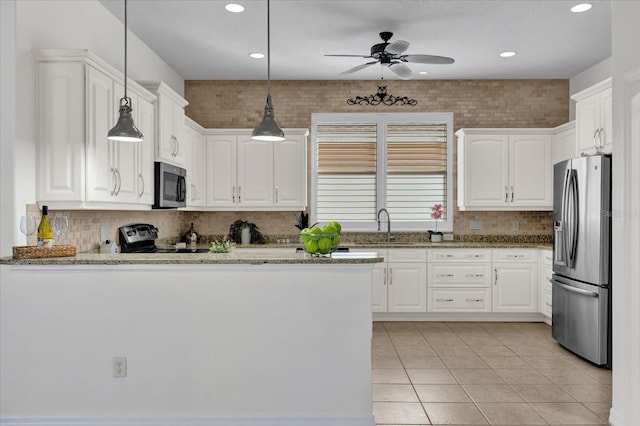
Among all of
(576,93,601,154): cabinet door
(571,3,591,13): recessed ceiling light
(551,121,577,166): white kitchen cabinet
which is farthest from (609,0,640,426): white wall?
(551,121,577,166): white kitchen cabinet

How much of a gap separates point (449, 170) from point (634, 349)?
147 inches

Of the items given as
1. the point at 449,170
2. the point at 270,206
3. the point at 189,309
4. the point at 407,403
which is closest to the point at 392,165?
the point at 449,170

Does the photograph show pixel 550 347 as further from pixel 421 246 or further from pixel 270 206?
pixel 270 206

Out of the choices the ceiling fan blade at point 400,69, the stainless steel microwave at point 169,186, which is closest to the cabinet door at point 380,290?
the ceiling fan blade at point 400,69

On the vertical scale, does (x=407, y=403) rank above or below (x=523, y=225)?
below

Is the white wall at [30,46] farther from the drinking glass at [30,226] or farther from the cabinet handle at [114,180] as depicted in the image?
the cabinet handle at [114,180]

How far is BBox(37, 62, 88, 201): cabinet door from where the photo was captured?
3031 mm

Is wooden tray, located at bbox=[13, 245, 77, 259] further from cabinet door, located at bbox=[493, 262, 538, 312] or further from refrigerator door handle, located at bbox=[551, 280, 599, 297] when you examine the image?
cabinet door, located at bbox=[493, 262, 538, 312]

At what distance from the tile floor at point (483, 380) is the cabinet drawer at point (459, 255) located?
0.82 m

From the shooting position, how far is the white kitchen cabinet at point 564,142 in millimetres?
5434

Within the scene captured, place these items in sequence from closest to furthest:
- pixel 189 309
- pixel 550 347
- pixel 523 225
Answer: pixel 189 309, pixel 550 347, pixel 523 225

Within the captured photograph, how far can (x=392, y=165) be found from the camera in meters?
6.30

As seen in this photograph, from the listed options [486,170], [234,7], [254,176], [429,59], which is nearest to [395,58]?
[429,59]

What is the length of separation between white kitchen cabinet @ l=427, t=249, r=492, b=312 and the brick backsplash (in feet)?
2.23
